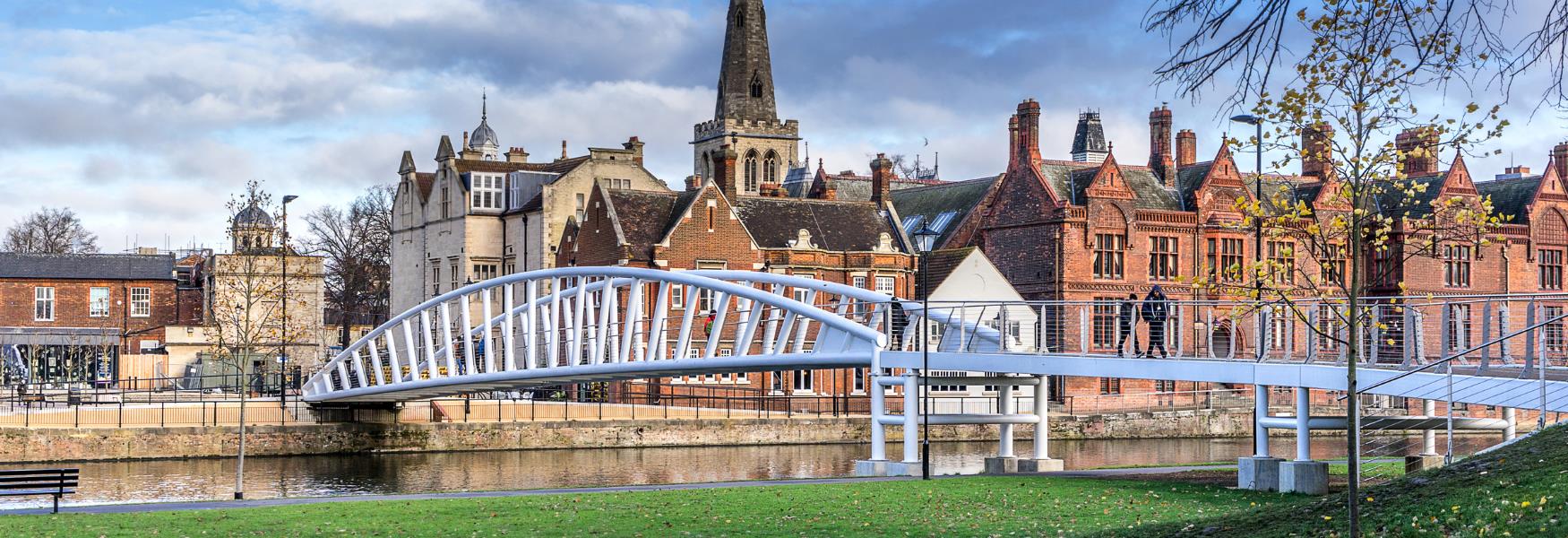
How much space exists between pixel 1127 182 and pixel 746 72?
44348mm

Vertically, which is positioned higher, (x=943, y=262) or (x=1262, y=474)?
(x=943, y=262)

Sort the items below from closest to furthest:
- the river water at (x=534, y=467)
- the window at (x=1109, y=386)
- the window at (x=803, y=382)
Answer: the river water at (x=534, y=467) < the window at (x=803, y=382) < the window at (x=1109, y=386)

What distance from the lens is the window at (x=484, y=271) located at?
224 feet

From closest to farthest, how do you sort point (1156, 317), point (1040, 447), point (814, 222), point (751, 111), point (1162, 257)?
point (1156, 317)
point (1040, 447)
point (814, 222)
point (1162, 257)
point (751, 111)

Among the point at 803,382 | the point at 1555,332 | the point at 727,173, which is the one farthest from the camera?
the point at 727,173

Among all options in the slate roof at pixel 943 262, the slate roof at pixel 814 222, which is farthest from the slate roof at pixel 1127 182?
the slate roof at pixel 814 222

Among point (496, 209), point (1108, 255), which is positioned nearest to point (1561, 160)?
point (1108, 255)

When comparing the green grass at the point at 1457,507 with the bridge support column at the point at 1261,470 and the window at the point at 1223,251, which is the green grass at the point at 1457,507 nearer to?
the bridge support column at the point at 1261,470

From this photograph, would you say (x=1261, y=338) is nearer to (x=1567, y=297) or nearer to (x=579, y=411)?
(x=1567, y=297)

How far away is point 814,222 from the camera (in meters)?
63.0

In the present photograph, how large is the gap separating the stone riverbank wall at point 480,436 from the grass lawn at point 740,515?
22.1 m

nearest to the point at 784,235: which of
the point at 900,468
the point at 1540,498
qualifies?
the point at 900,468

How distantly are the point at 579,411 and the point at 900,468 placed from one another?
22.2 meters

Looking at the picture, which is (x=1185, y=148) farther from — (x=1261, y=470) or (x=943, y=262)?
(x=1261, y=470)
